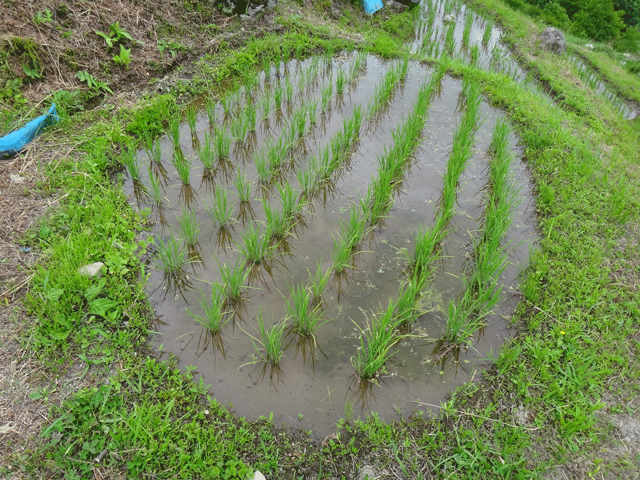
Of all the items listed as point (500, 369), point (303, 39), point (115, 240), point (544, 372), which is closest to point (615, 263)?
point (544, 372)

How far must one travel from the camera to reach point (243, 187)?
3514 mm

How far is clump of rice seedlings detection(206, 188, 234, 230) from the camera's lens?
128 inches

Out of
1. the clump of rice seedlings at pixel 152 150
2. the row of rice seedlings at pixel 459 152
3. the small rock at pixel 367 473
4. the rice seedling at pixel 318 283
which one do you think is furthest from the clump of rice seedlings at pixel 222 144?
the small rock at pixel 367 473

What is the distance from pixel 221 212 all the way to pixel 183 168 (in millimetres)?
680

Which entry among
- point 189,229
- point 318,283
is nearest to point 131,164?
point 189,229

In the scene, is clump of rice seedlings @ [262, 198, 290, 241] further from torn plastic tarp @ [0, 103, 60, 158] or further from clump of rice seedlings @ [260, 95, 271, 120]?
torn plastic tarp @ [0, 103, 60, 158]

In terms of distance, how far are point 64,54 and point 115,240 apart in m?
2.86

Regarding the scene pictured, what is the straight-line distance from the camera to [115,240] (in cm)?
299

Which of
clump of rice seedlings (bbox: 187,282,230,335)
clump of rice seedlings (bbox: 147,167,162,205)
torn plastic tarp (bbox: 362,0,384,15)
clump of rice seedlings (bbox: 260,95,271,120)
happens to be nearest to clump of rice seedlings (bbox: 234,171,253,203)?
clump of rice seedlings (bbox: 147,167,162,205)

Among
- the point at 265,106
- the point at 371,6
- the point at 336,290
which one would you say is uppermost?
the point at 371,6

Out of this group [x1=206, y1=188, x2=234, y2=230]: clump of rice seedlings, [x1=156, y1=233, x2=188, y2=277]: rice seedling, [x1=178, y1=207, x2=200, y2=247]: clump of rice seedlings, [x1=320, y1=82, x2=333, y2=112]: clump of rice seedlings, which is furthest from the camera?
[x1=320, y1=82, x2=333, y2=112]: clump of rice seedlings

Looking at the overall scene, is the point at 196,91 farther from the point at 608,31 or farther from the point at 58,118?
the point at 608,31

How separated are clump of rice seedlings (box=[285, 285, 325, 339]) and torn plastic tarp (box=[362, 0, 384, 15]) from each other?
24.0 feet

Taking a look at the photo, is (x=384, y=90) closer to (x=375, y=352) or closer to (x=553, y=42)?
(x=375, y=352)
